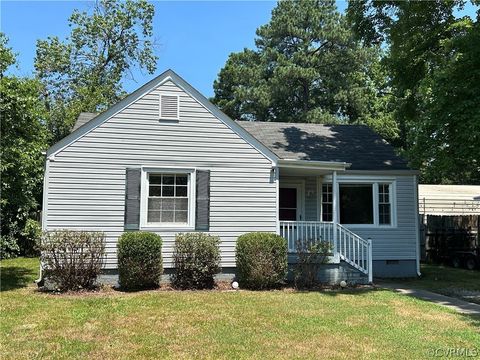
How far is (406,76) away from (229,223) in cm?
764

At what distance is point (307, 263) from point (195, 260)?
8.50 ft

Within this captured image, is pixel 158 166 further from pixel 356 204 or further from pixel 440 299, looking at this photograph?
pixel 440 299

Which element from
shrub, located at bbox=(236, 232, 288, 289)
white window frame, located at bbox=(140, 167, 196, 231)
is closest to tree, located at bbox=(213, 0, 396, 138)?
white window frame, located at bbox=(140, 167, 196, 231)

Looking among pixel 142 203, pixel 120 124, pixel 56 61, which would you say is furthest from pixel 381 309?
pixel 56 61

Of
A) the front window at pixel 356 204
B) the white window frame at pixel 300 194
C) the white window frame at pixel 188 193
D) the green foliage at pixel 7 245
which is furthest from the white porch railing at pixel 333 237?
the green foliage at pixel 7 245

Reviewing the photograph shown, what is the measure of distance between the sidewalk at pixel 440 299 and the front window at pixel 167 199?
205 inches

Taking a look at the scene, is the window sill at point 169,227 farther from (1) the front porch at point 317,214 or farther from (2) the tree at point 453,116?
(2) the tree at point 453,116

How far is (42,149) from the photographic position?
10.8m

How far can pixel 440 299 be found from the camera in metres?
9.47

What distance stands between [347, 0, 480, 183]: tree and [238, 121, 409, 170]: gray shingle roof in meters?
1.09

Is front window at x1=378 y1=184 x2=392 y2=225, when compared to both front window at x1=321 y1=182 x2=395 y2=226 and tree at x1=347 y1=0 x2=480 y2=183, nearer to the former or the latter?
front window at x1=321 y1=182 x2=395 y2=226

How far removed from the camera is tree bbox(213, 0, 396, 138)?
29.5 metres

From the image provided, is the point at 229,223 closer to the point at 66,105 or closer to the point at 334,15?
the point at 66,105

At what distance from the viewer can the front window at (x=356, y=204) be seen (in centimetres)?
1336
